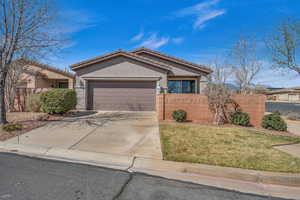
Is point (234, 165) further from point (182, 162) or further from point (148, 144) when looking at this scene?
point (148, 144)

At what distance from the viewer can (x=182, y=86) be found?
15.2 meters

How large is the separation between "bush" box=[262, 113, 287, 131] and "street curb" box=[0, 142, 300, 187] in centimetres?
539

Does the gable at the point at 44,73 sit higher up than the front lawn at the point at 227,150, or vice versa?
the gable at the point at 44,73

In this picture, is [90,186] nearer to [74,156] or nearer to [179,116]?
[74,156]

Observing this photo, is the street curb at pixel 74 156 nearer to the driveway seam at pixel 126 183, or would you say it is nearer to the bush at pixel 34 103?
the driveway seam at pixel 126 183

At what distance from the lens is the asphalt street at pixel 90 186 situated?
2615mm

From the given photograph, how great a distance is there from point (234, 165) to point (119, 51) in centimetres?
1018

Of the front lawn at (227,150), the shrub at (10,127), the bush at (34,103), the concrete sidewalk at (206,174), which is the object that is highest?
the bush at (34,103)

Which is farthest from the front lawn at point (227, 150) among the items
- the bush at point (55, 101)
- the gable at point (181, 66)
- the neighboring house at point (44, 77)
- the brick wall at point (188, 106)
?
the neighboring house at point (44, 77)

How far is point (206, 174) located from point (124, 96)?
885 centimetres

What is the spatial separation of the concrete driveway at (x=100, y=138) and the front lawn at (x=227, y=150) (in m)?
0.51

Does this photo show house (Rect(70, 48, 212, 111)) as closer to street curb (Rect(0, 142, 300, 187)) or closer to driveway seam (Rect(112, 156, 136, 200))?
street curb (Rect(0, 142, 300, 187))

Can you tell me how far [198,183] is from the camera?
3.10 meters

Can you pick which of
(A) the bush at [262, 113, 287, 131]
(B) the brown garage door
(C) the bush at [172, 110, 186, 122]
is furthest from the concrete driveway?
(A) the bush at [262, 113, 287, 131]
